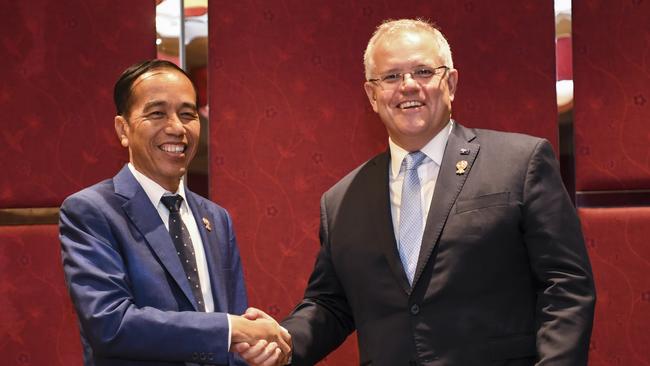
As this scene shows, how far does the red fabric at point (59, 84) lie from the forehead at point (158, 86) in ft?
3.71

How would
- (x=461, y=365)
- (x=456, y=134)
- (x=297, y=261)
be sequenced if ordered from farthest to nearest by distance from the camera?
(x=297, y=261) → (x=456, y=134) → (x=461, y=365)

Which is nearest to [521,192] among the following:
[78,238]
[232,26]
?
[78,238]

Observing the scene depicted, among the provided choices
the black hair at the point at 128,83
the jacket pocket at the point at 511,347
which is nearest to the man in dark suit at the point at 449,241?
the jacket pocket at the point at 511,347

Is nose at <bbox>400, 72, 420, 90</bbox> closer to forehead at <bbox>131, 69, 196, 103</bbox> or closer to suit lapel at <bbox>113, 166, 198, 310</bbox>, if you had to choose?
forehead at <bbox>131, 69, 196, 103</bbox>

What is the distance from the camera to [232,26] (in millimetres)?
3406

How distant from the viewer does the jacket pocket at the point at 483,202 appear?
2125mm

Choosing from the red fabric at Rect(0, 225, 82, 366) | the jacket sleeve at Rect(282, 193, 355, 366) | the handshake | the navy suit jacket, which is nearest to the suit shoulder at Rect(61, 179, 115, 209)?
the navy suit jacket

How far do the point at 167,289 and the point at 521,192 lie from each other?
98cm

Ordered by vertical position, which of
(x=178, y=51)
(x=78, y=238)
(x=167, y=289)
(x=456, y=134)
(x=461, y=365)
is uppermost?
(x=178, y=51)

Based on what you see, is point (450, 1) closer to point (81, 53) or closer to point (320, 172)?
point (320, 172)

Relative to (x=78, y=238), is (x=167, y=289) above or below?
below

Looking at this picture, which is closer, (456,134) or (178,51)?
(456,134)

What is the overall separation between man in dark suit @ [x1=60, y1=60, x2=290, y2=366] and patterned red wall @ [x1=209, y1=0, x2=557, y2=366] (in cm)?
85

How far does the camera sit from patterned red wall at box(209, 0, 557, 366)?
3.33 metres
